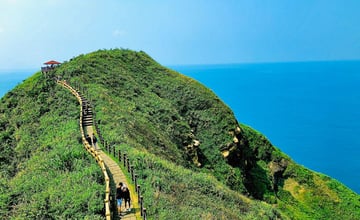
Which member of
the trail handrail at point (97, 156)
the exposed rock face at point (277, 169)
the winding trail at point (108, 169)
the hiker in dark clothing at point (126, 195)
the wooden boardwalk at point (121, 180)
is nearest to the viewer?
the trail handrail at point (97, 156)

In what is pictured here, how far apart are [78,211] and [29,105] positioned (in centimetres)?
3090

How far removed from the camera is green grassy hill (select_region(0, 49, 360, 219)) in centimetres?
1811

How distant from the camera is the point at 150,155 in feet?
85.5

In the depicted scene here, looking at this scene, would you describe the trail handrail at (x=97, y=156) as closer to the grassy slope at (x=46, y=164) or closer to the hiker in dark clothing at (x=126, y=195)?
the grassy slope at (x=46, y=164)

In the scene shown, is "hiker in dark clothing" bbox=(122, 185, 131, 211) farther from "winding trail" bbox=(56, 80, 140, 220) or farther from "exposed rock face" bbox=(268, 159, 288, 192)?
"exposed rock face" bbox=(268, 159, 288, 192)

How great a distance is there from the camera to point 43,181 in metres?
18.9

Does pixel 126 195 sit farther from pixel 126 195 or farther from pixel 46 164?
pixel 46 164

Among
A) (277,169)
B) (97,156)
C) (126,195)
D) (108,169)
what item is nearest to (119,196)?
(126,195)

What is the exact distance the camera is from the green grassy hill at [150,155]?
59.4 feet

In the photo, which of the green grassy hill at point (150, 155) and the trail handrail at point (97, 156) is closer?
the trail handrail at point (97, 156)

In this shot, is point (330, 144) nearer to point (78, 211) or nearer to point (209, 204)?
point (209, 204)

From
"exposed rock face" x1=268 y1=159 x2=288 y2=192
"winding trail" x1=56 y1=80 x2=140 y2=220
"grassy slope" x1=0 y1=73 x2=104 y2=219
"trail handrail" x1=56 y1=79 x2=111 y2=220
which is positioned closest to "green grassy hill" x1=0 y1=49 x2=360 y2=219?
"grassy slope" x1=0 y1=73 x2=104 y2=219

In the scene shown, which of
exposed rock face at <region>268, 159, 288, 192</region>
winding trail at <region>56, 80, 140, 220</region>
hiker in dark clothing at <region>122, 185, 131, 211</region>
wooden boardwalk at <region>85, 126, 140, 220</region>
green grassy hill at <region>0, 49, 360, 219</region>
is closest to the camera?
hiker in dark clothing at <region>122, 185, 131, 211</region>

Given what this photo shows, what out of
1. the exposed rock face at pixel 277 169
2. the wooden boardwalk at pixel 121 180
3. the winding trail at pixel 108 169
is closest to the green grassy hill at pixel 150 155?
the exposed rock face at pixel 277 169
